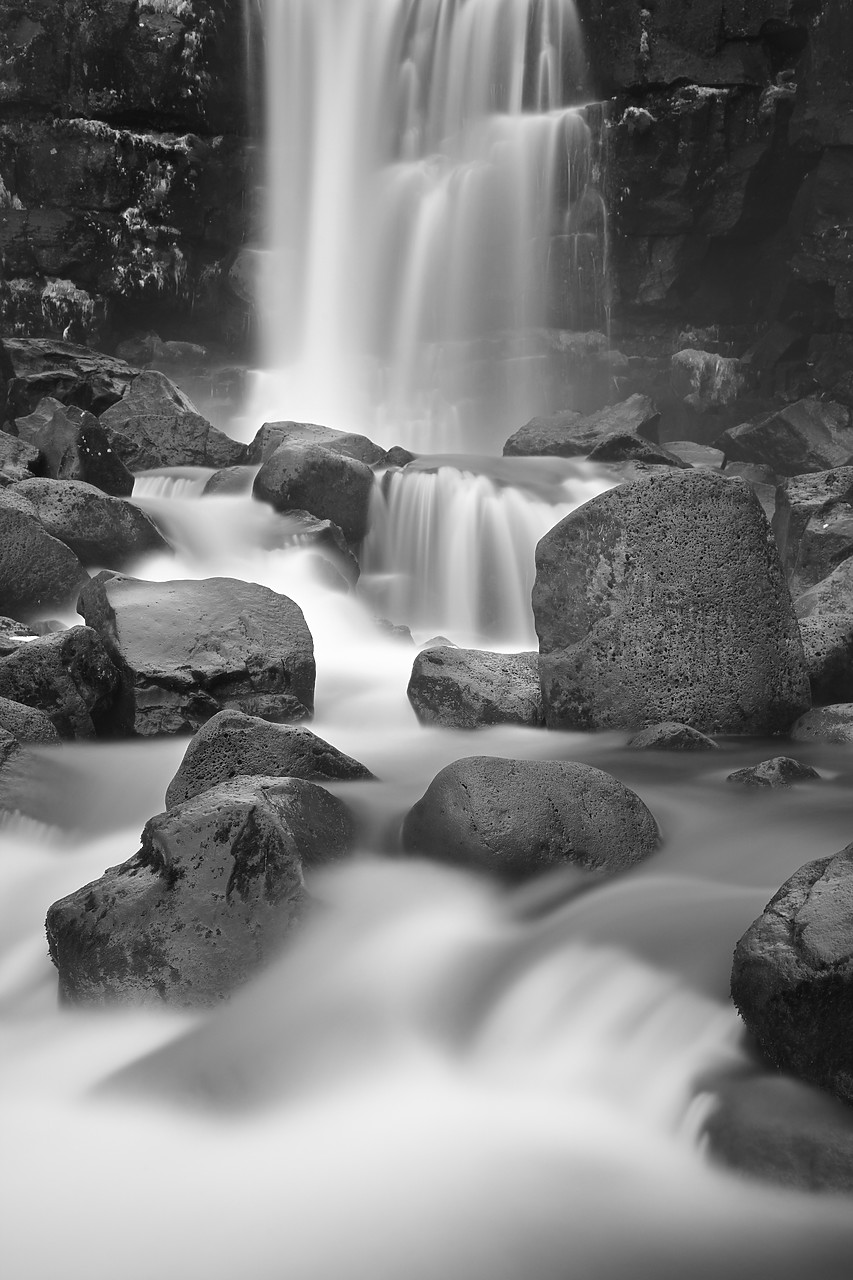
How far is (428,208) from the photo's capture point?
1881 cm

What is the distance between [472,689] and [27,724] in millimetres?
2358

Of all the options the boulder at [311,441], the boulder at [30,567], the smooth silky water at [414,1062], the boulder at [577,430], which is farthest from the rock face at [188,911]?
the boulder at [577,430]

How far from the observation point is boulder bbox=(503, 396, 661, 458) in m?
13.8

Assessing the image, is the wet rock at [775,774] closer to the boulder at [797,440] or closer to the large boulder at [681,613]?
the large boulder at [681,613]

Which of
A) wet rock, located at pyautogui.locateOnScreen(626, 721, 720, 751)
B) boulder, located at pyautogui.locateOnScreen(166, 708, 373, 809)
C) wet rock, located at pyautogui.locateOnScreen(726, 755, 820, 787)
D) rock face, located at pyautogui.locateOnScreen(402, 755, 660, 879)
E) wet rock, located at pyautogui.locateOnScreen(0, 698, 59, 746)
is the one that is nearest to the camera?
rock face, located at pyautogui.locateOnScreen(402, 755, 660, 879)

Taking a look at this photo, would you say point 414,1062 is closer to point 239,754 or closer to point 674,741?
point 239,754

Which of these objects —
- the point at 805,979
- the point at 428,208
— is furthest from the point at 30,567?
the point at 428,208

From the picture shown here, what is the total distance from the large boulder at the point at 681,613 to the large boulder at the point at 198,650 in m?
1.52

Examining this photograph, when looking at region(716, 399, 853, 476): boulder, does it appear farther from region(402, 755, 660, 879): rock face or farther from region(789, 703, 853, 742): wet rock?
region(402, 755, 660, 879): rock face

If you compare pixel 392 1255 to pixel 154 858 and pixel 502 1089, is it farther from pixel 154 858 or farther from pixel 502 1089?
pixel 154 858

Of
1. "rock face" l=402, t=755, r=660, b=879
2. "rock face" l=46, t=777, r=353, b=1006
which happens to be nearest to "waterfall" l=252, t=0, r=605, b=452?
"rock face" l=402, t=755, r=660, b=879

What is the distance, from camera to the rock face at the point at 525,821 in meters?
3.86

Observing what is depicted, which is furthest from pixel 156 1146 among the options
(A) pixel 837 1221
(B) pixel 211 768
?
(B) pixel 211 768

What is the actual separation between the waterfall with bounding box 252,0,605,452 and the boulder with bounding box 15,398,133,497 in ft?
25.1
